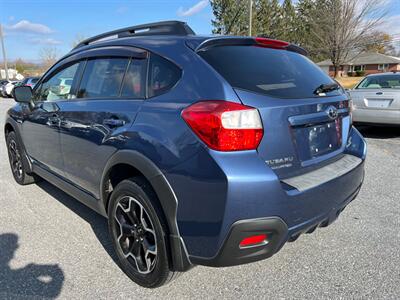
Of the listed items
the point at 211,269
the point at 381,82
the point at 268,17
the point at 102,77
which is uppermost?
the point at 268,17

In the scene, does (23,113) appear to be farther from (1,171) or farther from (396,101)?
(396,101)

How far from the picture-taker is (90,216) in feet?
12.5

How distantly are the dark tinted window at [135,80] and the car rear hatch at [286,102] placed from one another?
0.51 meters

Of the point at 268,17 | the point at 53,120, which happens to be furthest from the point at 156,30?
the point at 268,17

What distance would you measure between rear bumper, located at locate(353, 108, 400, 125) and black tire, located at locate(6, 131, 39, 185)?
626 cm

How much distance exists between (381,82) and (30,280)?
26.1 ft

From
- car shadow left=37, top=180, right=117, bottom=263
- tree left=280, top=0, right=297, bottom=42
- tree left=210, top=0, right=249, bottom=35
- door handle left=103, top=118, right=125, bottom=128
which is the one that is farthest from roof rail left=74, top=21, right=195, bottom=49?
tree left=280, top=0, right=297, bottom=42

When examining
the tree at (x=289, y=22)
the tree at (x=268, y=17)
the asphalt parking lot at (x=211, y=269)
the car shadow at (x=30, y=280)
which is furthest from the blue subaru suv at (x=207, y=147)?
the tree at (x=289, y=22)

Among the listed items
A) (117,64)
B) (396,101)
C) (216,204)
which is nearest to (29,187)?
(117,64)

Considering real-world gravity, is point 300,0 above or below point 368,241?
above

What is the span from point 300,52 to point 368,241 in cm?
177

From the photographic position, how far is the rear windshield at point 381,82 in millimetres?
7709

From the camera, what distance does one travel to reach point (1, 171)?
5.62 meters

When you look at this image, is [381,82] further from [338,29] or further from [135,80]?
[338,29]
